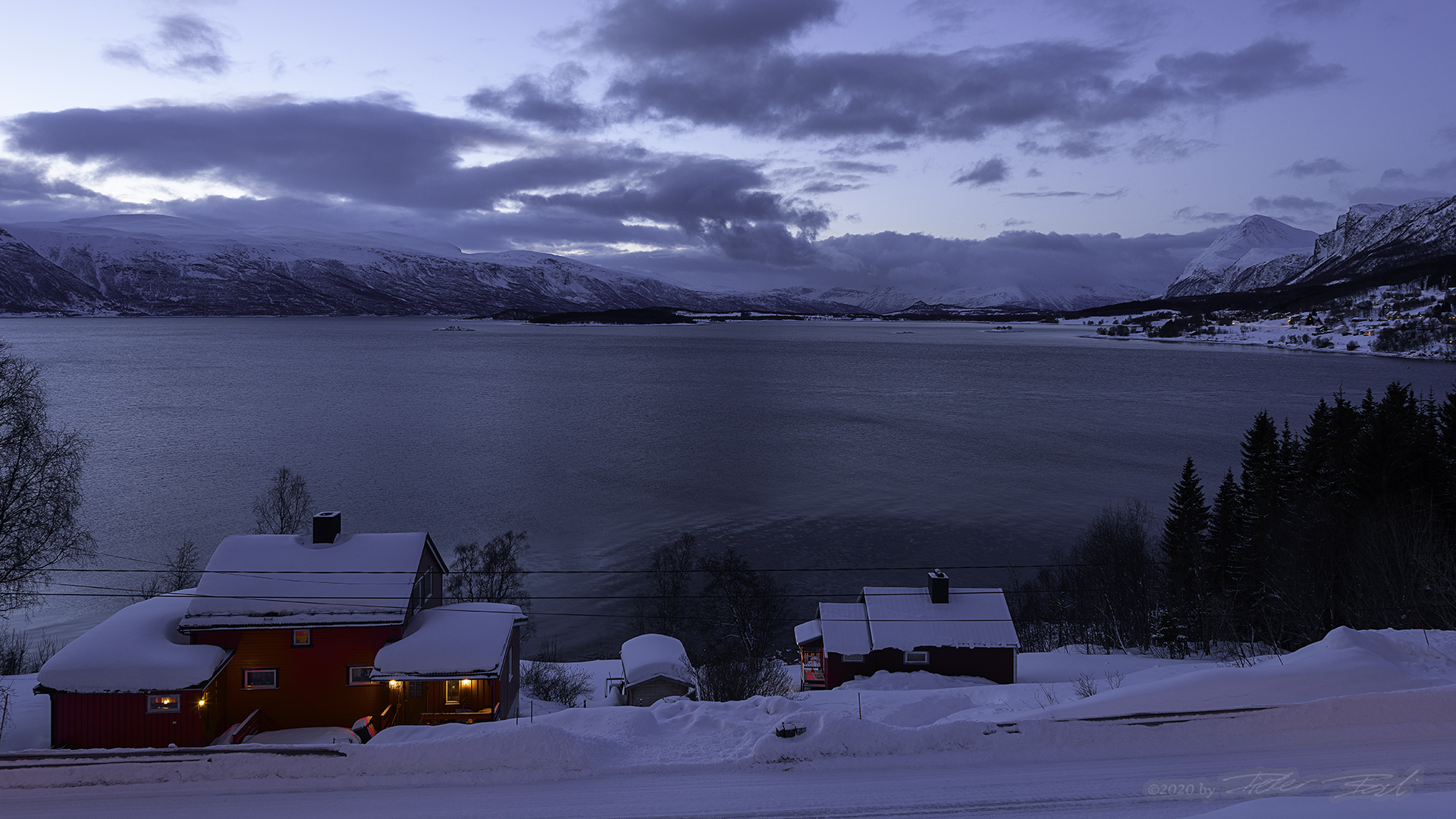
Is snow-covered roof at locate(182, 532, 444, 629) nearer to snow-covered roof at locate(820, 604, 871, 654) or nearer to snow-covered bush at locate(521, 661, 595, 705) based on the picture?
snow-covered bush at locate(521, 661, 595, 705)

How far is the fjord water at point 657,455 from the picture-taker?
38.7 meters

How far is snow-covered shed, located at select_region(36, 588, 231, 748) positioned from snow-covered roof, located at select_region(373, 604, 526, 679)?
11.5 ft

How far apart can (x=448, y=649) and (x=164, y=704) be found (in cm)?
555

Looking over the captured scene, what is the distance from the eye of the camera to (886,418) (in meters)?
77.3

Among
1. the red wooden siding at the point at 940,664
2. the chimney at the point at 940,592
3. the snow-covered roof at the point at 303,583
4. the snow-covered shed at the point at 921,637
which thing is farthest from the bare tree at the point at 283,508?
the chimney at the point at 940,592

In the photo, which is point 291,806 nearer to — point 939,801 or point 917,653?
point 939,801

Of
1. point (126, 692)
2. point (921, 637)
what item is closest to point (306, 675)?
point (126, 692)

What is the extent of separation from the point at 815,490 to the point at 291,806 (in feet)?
137

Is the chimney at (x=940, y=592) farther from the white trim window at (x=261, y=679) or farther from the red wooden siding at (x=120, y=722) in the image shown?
the red wooden siding at (x=120, y=722)

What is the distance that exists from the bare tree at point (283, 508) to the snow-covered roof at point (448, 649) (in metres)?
20.3

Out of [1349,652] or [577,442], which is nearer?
[1349,652]

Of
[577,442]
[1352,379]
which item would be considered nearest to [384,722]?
[577,442]

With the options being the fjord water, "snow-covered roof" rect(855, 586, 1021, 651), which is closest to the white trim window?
the fjord water

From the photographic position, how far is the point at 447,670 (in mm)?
16875
